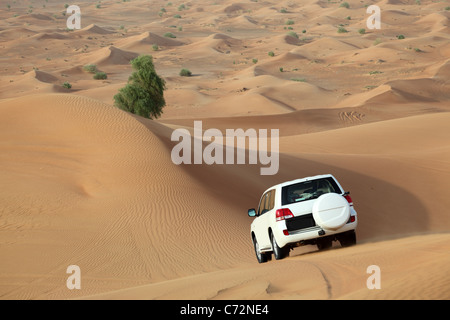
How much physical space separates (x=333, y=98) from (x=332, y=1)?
85231 mm

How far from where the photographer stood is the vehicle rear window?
33.4 ft

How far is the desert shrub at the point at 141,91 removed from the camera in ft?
130

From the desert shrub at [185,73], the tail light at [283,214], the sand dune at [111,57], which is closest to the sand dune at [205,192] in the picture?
the tail light at [283,214]

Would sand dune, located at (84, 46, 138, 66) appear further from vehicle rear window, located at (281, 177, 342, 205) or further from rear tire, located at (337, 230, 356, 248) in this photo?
rear tire, located at (337, 230, 356, 248)

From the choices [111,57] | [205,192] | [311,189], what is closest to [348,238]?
[311,189]

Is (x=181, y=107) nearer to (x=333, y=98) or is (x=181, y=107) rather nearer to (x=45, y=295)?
(x=333, y=98)

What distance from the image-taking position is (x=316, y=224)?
9.95 m

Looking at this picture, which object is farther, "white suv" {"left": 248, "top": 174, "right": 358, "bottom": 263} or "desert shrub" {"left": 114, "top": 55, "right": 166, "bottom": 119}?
"desert shrub" {"left": 114, "top": 55, "right": 166, "bottom": 119}

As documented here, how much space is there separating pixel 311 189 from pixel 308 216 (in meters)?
0.98

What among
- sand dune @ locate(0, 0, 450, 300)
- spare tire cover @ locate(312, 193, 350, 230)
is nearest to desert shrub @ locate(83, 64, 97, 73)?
sand dune @ locate(0, 0, 450, 300)

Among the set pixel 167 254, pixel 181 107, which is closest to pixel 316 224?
pixel 167 254

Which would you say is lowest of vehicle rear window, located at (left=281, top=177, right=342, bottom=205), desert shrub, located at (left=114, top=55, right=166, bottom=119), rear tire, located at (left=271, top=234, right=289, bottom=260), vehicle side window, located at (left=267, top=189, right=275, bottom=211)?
desert shrub, located at (left=114, top=55, right=166, bottom=119)

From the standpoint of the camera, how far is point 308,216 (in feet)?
32.6

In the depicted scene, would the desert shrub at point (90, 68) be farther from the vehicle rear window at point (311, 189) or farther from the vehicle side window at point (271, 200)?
the vehicle rear window at point (311, 189)
